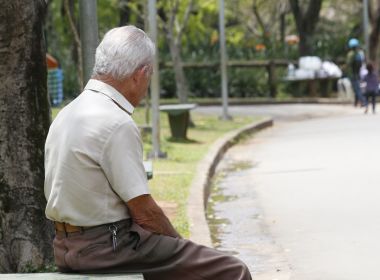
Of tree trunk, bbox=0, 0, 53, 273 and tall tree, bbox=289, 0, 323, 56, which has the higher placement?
tree trunk, bbox=0, 0, 53, 273

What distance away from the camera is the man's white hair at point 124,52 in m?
3.89

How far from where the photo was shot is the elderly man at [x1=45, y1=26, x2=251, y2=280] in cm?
384

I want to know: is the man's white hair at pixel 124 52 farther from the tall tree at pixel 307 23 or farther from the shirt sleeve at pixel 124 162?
the tall tree at pixel 307 23

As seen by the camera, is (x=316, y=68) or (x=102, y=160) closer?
(x=102, y=160)

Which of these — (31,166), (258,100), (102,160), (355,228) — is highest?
(102,160)

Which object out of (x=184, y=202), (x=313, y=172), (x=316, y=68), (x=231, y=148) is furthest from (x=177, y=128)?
(x=316, y=68)

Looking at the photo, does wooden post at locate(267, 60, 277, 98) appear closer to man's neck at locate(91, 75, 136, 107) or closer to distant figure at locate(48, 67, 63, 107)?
distant figure at locate(48, 67, 63, 107)

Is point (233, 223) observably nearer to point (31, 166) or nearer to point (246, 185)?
point (246, 185)

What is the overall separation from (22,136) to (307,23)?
27.8m

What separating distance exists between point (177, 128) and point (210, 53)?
17027 mm

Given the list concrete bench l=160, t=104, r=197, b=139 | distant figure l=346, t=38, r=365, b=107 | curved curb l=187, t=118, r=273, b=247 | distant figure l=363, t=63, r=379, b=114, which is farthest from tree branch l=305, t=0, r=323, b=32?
concrete bench l=160, t=104, r=197, b=139

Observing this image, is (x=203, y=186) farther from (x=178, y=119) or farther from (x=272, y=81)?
(x=272, y=81)

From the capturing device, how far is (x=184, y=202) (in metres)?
9.36

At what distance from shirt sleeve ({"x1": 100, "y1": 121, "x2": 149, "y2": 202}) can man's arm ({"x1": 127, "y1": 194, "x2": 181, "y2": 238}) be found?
3cm
